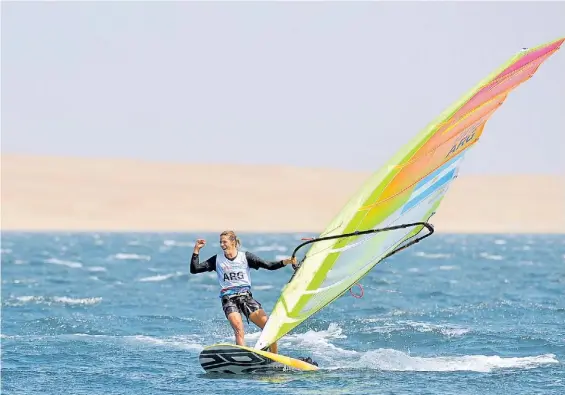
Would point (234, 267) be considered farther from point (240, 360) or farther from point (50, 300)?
point (50, 300)

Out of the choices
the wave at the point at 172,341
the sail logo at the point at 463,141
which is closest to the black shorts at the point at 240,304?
the sail logo at the point at 463,141

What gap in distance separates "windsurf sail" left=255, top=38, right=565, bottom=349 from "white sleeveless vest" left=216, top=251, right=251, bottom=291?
51cm

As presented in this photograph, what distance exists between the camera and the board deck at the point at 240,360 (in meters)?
13.1

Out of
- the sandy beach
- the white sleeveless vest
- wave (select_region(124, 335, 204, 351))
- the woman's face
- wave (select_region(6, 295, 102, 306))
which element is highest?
the sandy beach

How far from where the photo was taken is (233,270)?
13141 millimetres

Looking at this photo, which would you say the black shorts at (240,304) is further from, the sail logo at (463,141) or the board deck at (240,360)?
the sail logo at (463,141)

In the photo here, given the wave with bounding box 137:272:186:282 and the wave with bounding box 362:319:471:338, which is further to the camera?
the wave with bounding box 137:272:186:282

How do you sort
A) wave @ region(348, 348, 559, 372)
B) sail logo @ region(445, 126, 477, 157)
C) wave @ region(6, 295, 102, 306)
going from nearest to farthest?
sail logo @ region(445, 126, 477, 157), wave @ region(348, 348, 559, 372), wave @ region(6, 295, 102, 306)

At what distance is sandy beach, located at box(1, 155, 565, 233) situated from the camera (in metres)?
113

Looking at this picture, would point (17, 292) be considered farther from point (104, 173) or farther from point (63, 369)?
point (104, 173)

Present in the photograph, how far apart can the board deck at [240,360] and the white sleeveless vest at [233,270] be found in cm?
72

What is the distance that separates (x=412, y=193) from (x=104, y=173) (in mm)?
125538

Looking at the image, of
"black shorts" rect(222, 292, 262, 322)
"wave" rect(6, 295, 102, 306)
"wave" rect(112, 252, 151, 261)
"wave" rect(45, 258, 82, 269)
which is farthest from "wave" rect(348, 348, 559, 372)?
"wave" rect(112, 252, 151, 261)

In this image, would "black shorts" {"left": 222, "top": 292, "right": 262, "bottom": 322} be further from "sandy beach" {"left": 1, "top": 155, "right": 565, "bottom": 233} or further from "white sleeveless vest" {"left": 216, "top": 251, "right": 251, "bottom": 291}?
"sandy beach" {"left": 1, "top": 155, "right": 565, "bottom": 233}
